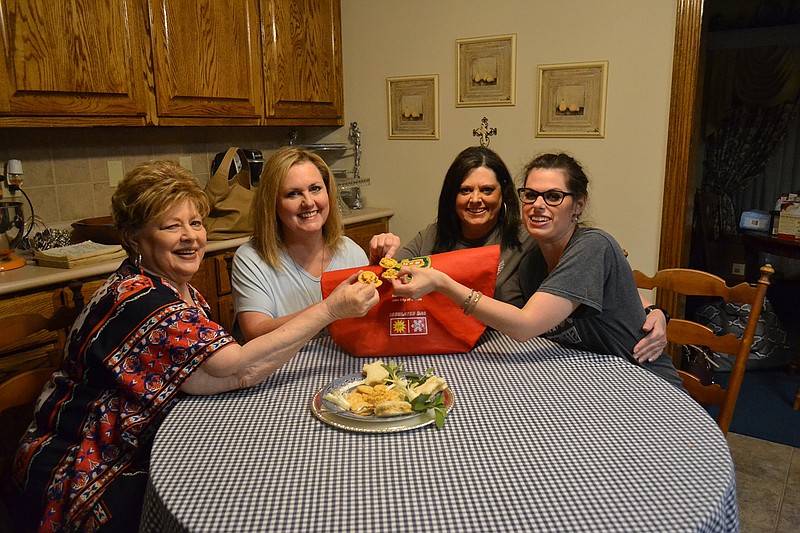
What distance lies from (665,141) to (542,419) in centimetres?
211

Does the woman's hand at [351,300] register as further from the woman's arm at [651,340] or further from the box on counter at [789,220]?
the box on counter at [789,220]

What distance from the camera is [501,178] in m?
1.97

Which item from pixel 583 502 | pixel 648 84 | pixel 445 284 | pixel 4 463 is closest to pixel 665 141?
pixel 648 84

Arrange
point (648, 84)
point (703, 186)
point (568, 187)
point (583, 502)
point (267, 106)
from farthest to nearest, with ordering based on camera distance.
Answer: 1. point (703, 186)
2. point (267, 106)
3. point (648, 84)
4. point (568, 187)
5. point (583, 502)

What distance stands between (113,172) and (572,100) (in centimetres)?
233

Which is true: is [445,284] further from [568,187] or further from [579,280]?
[568,187]

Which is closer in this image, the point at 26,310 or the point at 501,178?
the point at 501,178

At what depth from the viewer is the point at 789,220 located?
12.4 ft

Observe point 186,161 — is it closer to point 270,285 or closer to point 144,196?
point 270,285

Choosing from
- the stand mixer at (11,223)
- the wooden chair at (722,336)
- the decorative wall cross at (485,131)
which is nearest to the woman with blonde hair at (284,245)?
the wooden chair at (722,336)

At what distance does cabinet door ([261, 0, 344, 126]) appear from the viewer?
325cm

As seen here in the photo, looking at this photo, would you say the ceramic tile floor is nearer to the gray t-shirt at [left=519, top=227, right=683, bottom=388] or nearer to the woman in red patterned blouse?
the gray t-shirt at [left=519, top=227, right=683, bottom=388]

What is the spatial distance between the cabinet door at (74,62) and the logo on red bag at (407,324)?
1765 mm

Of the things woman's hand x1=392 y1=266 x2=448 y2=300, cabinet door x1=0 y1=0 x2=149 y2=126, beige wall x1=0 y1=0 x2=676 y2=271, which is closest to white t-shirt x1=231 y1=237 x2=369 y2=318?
woman's hand x1=392 y1=266 x2=448 y2=300
